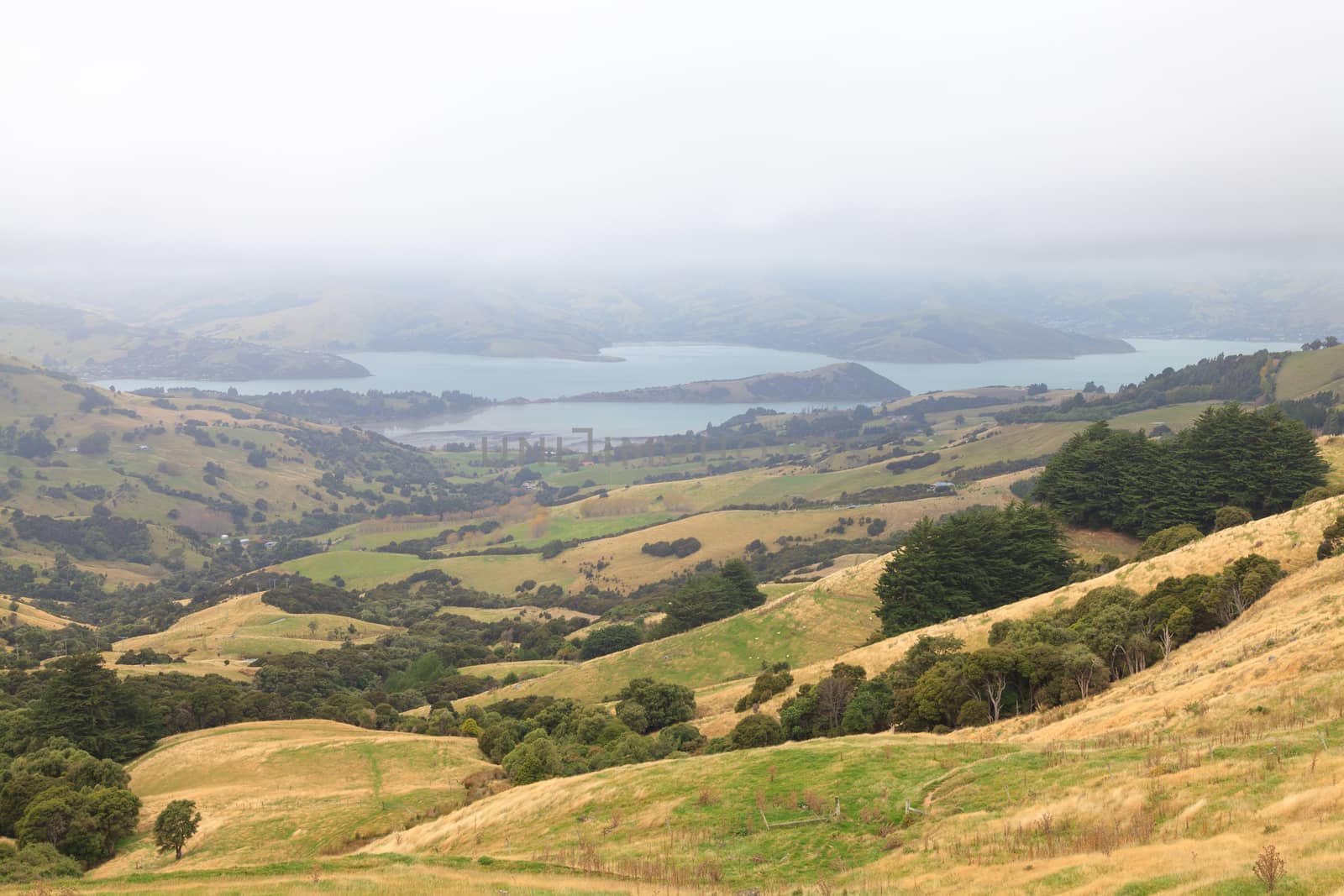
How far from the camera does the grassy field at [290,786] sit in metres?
29.1

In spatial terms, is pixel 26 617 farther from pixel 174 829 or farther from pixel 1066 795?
pixel 1066 795

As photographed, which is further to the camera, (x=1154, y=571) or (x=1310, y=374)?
(x=1310, y=374)

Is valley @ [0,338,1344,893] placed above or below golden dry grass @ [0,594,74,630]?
above

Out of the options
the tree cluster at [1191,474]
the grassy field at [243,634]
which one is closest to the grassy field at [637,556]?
the grassy field at [243,634]

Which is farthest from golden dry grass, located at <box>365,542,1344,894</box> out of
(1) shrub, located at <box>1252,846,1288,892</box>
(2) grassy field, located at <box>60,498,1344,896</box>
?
(1) shrub, located at <box>1252,846,1288,892</box>

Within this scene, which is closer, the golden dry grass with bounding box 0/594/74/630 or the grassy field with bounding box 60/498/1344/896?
the grassy field with bounding box 60/498/1344/896

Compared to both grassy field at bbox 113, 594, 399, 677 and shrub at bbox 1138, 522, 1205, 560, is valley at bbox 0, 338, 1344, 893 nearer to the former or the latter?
grassy field at bbox 113, 594, 399, 677

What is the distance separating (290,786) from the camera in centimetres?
3581

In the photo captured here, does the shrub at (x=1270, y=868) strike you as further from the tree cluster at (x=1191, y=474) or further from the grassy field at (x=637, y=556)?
the grassy field at (x=637, y=556)

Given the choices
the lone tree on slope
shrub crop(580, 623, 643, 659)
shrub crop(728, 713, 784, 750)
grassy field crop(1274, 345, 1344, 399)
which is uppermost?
grassy field crop(1274, 345, 1344, 399)

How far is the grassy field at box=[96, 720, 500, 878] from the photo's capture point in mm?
29109

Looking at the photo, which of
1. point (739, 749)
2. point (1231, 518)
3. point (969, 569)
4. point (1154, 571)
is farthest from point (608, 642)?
point (1231, 518)

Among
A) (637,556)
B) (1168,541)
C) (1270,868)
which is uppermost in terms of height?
(1270,868)

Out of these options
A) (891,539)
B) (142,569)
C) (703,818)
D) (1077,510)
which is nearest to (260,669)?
(703,818)
